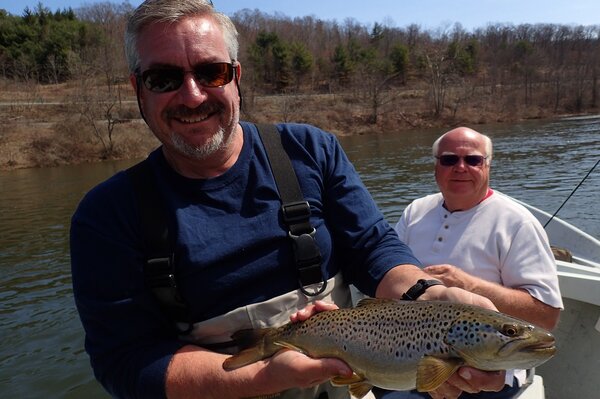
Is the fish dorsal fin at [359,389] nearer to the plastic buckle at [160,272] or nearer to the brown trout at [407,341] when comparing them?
the brown trout at [407,341]

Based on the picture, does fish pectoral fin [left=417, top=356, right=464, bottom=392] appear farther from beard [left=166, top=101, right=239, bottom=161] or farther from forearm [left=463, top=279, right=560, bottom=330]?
beard [left=166, top=101, right=239, bottom=161]

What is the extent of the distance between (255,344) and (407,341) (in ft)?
2.21

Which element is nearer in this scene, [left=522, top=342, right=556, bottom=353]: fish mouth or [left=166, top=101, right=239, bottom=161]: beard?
[left=522, top=342, right=556, bottom=353]: fish mouth

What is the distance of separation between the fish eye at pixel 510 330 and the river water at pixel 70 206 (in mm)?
6687

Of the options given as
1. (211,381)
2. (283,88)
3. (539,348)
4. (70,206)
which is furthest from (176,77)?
(283,88)

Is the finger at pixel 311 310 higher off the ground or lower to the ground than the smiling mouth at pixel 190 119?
lower

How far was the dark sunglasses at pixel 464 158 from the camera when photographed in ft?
13.5

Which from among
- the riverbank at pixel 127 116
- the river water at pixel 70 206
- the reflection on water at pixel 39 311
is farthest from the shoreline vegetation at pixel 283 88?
the reflection on water at pixel 39 311

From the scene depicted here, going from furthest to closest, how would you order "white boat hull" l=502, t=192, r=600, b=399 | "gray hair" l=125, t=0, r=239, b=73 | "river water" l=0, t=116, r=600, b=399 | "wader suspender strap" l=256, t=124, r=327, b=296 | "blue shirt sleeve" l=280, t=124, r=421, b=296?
1. "river water" l=0, t=116, r=600, b=399
2. "white boat hull" l=502, t=192, r=600, b=399
3. "blue shirt sleeve" l=280, t=124, r=421, b=296
4. "wader suspender strap" l=256, t=124, r=327, b=296
5. "gray hair" l=125, t=0, r=239, b=73

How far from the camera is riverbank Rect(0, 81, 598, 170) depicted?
39938 mm

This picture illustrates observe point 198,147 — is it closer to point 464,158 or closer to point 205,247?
point 205,247

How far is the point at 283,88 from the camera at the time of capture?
78.1 meters

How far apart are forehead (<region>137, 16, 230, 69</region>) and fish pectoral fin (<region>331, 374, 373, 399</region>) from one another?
1572 mm

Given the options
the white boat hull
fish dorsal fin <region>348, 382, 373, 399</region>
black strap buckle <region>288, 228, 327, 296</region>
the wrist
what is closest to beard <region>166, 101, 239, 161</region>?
black strap buckle <region>288, 228, 327, 296</region>
